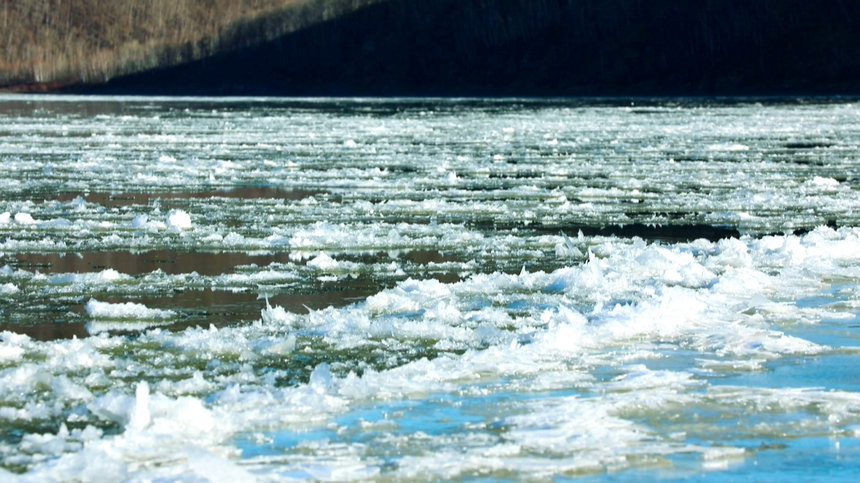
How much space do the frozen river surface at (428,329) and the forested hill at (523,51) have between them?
62428 millimetres

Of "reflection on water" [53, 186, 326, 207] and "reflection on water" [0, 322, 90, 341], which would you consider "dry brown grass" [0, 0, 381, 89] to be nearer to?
"reflection on water" [53, 186, 326, 207]

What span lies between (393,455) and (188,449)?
83 centimetres

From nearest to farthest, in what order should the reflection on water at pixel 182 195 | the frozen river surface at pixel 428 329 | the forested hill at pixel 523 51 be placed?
1. the frozen river surface at pixel 428 329
2. the reflection on water at pixel 182 195
3. the forested hill at pixel 523 51

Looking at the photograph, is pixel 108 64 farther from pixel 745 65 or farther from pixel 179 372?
pixel 179 372

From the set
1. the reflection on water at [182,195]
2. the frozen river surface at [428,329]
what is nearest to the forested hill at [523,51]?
the reflection on water at [182,195]

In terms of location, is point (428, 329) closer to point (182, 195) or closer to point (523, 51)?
point (182, 195)

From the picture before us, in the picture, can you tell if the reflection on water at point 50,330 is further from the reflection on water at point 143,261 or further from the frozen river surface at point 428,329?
the reflection on water at point 143,261

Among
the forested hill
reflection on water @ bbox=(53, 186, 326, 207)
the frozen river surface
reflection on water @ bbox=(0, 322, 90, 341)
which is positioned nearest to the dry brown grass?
the forested hill

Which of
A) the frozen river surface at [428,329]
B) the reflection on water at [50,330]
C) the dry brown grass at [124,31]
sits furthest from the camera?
the dry brown grass at [124,31]

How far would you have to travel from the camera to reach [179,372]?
6.27 m

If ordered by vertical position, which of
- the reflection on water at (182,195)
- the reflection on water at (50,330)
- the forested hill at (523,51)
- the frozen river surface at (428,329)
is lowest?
the reflection on water at (182,195)

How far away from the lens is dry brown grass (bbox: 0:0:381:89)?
109 meters

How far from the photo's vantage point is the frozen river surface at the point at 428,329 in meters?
5.04

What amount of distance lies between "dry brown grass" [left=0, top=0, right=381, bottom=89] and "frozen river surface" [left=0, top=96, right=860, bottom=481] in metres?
95.8
